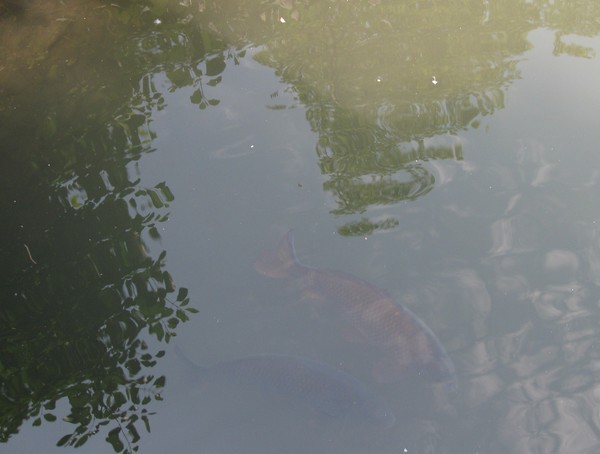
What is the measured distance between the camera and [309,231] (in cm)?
373

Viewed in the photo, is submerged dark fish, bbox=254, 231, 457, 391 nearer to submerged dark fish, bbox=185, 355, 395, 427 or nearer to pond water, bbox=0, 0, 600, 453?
pond water, bbox=0, 0, 600, 453

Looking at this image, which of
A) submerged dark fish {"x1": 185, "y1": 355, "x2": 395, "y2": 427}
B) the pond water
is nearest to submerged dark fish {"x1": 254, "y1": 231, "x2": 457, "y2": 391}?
the pond water

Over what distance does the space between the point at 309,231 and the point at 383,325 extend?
746 millimetres

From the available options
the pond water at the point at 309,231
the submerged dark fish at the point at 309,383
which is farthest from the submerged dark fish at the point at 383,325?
the submerged dark fish at the point at 309,383

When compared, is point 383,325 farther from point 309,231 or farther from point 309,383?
point 309,231

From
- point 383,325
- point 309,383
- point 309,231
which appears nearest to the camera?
point 309,383

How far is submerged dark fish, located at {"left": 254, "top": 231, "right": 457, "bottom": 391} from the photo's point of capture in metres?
3.19

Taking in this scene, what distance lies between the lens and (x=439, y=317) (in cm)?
337

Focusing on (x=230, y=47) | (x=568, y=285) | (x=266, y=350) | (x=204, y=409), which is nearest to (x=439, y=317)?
(x=568, y=285)

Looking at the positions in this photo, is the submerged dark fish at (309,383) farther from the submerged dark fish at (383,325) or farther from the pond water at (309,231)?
the submerged dark fish at (383,325)

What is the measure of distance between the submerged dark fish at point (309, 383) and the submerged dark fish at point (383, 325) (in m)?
0.18

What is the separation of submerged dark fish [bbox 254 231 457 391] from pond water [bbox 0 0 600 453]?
0.04 ft

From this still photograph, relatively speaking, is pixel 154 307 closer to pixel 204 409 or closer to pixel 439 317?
pixel 204 409

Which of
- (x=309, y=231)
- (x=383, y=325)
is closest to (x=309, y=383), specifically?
(x=383, y=325)
